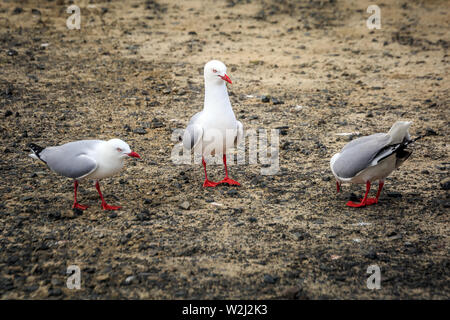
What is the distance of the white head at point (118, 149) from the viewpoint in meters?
5.07

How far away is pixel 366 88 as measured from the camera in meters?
8.95

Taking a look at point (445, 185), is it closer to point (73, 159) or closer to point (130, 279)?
point (130, 279)

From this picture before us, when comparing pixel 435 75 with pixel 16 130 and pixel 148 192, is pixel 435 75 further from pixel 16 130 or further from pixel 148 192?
pixel 16 130

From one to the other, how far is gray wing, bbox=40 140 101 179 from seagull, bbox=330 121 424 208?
100 inches

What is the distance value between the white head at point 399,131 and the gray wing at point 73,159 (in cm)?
290

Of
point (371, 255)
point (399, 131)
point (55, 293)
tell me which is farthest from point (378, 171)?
point (55, 293)

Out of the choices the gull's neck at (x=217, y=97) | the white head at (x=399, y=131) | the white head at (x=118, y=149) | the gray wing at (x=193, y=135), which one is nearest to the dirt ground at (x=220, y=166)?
the gray wing at (x=193, y=135)

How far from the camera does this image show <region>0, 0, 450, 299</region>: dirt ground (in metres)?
4.36

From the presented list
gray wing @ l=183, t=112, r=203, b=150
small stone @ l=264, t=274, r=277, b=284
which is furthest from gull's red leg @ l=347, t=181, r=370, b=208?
gray wing @ l=183, t=112, r=203, b=150

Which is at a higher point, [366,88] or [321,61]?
[321,61]

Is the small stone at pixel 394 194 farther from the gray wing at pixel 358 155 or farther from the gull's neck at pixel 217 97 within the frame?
the gull's neck at pixel 217 97

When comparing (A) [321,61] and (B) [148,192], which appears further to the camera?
(A) [321,61]

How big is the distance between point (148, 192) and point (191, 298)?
2.03 metres

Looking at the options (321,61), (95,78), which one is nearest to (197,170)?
(95,78)
